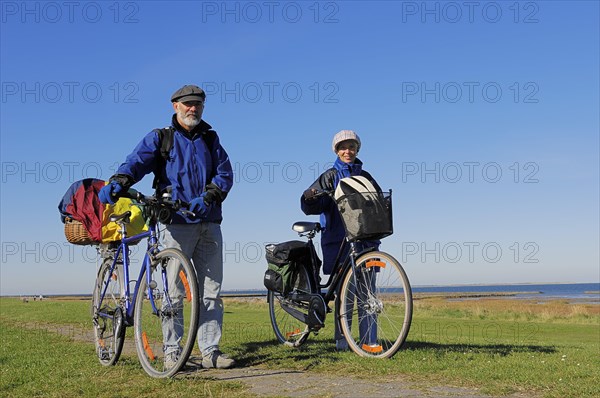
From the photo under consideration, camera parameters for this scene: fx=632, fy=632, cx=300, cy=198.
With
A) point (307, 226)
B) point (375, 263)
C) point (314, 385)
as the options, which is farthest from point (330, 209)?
point (314, 385)

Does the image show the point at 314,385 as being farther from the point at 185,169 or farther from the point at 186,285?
the point at 185,169

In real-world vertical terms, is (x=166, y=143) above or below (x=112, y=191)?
above

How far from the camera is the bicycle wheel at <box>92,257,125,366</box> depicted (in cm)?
636

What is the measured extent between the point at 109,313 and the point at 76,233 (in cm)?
120

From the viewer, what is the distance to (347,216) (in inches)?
254

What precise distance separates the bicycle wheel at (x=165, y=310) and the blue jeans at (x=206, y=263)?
19.2 inches

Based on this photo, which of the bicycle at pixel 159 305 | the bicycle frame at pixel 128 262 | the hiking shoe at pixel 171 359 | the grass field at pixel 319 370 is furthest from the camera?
the bicycle frame at pixel 128 262

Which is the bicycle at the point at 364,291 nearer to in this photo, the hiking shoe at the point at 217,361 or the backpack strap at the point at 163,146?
the hiking shoe at the point at 217,361

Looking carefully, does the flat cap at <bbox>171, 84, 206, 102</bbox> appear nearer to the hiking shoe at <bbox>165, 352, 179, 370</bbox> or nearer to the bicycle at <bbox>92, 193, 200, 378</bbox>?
the bicycle at <bbox>92, 193, 200, 378</bbox>

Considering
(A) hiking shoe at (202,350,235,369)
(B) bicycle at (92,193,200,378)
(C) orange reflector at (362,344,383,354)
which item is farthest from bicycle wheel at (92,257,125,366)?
(C) orange reflector at (362,344,383,354)

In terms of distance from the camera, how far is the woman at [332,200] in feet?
23.6

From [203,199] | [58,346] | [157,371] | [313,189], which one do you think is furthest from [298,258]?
[58,346]

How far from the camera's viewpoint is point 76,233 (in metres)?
7.50

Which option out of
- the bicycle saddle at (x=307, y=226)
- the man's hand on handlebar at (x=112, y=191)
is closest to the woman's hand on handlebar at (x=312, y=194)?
the bicycle saddle at (x=307, y=226)
